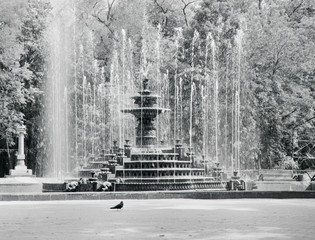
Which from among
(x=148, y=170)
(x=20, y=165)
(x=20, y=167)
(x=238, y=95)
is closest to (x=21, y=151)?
(x=20, y=165)

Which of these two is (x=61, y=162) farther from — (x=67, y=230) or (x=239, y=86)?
(x=67, y=230)

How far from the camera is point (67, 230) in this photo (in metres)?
14.2

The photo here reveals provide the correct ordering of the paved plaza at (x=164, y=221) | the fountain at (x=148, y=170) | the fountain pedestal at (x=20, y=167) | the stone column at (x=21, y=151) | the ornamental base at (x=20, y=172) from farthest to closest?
the stone column at (x=21, y=151)
the fountain pedestal at (x=20, y=167)
the ornamental base at (x=20, y=172)
the fountain at (x=148, y=170)
the paved plaza at (x=164, y=221)

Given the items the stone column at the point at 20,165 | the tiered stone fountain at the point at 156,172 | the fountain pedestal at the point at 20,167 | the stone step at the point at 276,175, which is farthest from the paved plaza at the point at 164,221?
the stone column at the point at 20,165

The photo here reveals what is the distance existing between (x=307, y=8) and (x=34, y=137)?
23.8 m

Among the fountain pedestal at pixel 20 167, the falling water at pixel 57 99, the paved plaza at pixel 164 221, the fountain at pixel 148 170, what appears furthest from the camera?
the falling water at pixel 57 99

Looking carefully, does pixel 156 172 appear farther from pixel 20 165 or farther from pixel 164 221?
pixel 20 165

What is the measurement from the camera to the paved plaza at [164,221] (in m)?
13.2

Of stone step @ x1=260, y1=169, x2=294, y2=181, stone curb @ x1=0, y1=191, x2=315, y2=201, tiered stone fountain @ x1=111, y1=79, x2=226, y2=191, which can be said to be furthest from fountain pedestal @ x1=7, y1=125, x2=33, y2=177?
stone curb @ x1=0, y1=191, x2=315, y2=201

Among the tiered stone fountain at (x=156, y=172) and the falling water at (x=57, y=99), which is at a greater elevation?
the falling water at (x=57, y=99)

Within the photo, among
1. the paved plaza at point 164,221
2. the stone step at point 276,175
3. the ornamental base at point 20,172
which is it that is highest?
the ornamental base at point 20,172

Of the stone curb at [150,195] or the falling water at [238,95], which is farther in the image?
the falling water at [238,95]

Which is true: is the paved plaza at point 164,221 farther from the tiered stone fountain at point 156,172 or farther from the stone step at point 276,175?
the stone step at point 276,175

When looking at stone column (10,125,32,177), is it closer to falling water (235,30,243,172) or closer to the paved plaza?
falling water (235,30,243,172)
